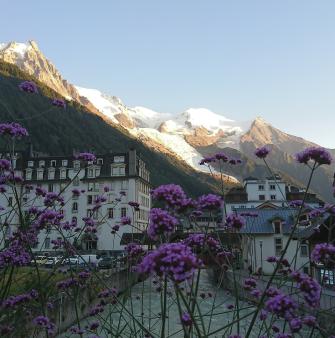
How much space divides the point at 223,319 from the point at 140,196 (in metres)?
42.5

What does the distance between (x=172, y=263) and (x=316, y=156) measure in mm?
2399

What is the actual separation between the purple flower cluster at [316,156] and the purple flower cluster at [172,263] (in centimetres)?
217

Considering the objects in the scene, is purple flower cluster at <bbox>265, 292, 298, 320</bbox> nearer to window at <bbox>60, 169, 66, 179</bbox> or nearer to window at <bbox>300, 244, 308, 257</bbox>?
window at <bbox>300, 244, 308, 257</bbox>

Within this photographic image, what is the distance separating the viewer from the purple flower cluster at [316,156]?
14.3 ft

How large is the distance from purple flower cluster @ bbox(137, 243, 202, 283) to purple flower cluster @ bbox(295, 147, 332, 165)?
2.17m

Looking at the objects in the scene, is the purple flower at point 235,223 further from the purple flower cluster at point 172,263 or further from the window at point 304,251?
the window at point 304,251

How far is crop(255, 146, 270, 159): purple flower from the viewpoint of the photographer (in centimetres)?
563

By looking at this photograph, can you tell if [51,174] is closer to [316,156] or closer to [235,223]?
[235,223]

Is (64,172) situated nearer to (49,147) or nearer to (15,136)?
(15,136)

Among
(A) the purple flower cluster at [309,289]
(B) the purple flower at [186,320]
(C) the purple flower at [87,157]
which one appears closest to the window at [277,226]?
(C) the purple flower at [87,157]

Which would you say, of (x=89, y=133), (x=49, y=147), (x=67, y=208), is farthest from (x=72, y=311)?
(x=89, y=133)

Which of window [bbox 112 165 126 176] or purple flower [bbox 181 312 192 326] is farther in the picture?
window [bbox 112 165 126 176]

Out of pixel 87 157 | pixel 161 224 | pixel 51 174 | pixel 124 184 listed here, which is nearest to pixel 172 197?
pixel 161 224

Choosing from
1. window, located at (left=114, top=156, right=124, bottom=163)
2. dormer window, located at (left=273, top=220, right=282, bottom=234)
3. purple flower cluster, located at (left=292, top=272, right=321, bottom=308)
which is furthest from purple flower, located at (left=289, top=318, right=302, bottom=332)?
window, located at (left=114, top=156, right=124, bottom=163)
